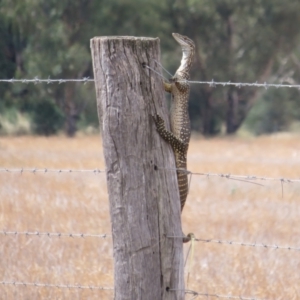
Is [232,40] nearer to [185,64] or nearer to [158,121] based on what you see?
[185,64]

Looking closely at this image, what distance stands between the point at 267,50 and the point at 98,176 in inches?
956

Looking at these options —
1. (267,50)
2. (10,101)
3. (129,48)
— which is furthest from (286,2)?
(129,48)

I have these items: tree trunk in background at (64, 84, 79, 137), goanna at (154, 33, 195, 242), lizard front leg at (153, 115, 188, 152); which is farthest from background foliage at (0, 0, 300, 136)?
lizard front leg at (153, 115, 188, 152)

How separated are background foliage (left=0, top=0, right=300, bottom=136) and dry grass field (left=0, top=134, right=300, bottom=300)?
14.1 meters

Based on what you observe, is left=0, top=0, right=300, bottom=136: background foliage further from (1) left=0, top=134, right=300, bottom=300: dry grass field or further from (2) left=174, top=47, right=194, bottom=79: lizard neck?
(2) left=174, top=47, right=194, bottom=79: lizard neck

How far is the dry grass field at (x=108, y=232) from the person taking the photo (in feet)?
19.5

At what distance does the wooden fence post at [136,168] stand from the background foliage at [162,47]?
2227cm

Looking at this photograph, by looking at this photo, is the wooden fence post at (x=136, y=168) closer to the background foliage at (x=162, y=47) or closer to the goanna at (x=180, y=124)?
the goanna at (x=180, y=124)

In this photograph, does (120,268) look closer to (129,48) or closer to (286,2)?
(129,48)

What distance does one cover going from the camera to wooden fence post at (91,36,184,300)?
3.67 metres

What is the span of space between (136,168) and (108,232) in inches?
179

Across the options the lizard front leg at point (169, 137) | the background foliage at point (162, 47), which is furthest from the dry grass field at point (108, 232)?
the background foliage at point (162, 47)

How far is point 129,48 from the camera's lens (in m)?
3.65

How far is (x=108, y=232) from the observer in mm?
A: 8180
